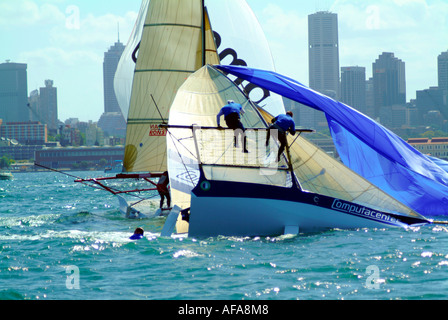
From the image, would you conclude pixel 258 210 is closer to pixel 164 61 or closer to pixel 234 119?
pixel 234 119

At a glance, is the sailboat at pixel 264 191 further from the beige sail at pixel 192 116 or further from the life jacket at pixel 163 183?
the life jacket at pixel 163 183

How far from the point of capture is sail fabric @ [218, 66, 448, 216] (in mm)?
15898

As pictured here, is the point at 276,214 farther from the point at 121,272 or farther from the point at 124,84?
the point at 124,84

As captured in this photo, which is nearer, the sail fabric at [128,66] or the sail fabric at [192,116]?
the sail fabric at [192,116]

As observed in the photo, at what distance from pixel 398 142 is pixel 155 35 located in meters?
7.52

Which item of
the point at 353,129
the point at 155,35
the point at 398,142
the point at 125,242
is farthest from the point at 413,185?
the point at 155,35

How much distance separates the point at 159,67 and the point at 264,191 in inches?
331

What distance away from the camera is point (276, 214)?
513 inches

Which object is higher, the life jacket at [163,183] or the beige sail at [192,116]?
the beige sail at [192,116]

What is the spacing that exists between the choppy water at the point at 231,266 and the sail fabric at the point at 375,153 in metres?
2.19

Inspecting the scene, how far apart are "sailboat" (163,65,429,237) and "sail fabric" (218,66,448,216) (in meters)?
1.56

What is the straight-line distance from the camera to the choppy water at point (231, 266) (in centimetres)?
889

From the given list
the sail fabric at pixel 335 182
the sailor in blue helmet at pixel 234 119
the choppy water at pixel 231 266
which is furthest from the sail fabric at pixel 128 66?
the sailor in blue helmet at pixel 234 119

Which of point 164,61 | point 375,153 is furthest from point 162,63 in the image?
point 375,153
